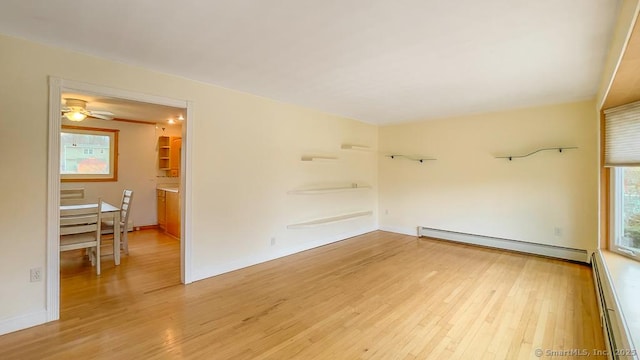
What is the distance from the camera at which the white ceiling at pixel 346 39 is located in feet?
5.83

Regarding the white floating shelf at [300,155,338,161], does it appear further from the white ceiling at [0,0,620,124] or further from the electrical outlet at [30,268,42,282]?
the electrical outlet at [30,268,42,282]

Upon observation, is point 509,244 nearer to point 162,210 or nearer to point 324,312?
point 324,312

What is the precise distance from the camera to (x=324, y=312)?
2566 millimetres

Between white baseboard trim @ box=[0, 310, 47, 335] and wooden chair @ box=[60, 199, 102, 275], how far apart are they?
1007 millimetres

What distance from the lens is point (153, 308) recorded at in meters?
2.61

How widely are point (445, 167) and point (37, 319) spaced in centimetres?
580

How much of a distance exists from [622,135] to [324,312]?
12.0ft

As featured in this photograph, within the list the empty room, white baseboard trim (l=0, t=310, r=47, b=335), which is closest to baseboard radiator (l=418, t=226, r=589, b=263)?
the empty room

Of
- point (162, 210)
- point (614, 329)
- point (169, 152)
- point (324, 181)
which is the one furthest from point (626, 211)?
point (169, 152)

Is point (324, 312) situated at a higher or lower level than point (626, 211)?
lower

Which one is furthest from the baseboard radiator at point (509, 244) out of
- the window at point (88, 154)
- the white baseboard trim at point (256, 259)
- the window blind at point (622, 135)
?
the window at point (88, 154)

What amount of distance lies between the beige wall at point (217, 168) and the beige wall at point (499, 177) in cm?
77

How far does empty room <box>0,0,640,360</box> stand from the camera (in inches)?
78.3

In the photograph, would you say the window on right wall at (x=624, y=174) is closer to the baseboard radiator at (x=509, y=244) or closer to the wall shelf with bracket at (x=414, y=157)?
the baseboard radiator at (x=509, y=244)
